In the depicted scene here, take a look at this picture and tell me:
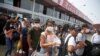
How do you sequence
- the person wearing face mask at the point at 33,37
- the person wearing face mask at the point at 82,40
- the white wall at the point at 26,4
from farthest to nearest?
the white wall at the point at 26,4 < the person wearing face mask at the point at 33,37 < the person wearing face mask at the point at 82,40

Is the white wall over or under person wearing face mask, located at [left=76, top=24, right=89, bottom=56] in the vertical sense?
over

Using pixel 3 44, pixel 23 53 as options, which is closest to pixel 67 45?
pixel 23 53

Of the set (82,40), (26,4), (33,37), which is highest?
(26,4)

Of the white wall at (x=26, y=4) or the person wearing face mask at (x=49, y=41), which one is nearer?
the person wearing face mask at (x=49, y=41)

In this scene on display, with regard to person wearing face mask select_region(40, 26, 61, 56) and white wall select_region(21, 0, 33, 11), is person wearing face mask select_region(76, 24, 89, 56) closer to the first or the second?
person wearing face mask select_region(40, 26, 61, 56)

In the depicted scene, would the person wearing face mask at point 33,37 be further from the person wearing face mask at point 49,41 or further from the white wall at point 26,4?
the white wall at point 26,4

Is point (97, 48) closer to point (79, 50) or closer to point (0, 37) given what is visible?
point (79, 50)

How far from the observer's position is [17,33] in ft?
31.1

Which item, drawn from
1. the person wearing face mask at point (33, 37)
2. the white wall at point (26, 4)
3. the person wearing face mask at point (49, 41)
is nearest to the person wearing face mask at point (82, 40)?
the person wearing face mask at point (49, 41)

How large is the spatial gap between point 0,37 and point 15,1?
33.3 feet

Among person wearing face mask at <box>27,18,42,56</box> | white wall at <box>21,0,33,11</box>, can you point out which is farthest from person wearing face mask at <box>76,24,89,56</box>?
white wall at <box>21,0,33,11</box>

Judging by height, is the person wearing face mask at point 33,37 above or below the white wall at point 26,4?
below

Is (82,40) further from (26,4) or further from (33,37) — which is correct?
(26,4)

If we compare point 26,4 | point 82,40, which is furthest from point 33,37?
point 26,4
